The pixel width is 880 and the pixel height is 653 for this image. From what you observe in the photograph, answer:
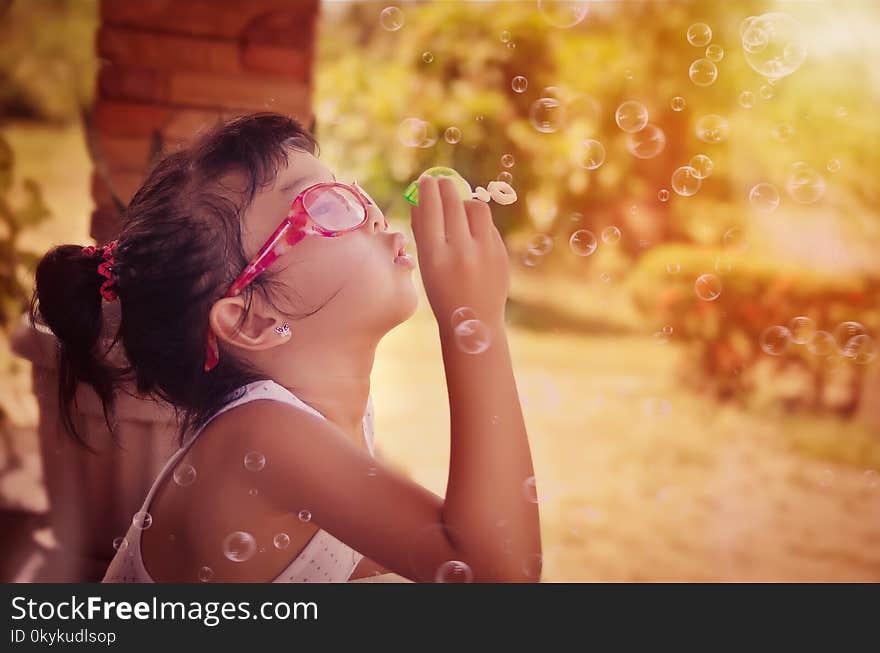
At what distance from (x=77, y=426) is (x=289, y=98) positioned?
32.9 inches

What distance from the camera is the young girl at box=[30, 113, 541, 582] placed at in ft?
3.06

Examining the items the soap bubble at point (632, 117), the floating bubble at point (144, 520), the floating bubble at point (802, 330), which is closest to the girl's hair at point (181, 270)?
the floating bubble at point (144, 520)

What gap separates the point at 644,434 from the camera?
3.44 metres

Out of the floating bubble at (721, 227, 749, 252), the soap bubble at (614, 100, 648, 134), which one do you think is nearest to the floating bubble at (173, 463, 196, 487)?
the soap bubble at (614, 100, 648, 134)

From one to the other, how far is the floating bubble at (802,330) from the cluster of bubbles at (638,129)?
1900mm

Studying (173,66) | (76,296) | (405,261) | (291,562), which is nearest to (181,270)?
(76,296)

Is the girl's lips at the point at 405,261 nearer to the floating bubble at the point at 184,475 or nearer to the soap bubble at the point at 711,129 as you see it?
the floating bubble at the point at 184,475

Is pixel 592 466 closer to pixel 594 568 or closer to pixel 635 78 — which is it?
pixel 594 568

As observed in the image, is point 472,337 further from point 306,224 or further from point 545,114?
point 545,114

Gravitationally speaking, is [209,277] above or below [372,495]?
above

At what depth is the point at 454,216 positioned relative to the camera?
1.00m

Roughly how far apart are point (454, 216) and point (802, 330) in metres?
2.71
